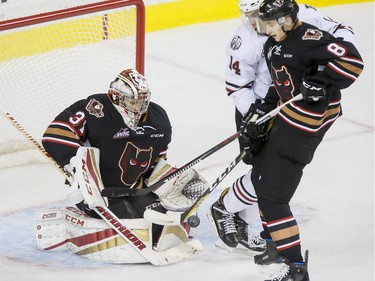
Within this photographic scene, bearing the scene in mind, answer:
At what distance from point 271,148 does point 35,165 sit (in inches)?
60.6

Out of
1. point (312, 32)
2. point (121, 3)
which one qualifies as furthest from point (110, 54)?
point (312, 32)

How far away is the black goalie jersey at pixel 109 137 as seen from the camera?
4.00m

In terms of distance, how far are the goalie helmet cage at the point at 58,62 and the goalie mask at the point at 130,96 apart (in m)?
0.82

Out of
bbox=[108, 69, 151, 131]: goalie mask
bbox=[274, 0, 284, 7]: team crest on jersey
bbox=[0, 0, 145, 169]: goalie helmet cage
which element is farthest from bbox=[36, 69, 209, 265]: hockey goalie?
bbox=[0, 0, 145, 169]: goalie helmet cage

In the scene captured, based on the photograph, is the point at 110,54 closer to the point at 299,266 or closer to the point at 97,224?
the point at 97,224

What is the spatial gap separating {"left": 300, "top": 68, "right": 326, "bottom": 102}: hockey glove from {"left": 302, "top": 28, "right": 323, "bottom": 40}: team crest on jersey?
13cm

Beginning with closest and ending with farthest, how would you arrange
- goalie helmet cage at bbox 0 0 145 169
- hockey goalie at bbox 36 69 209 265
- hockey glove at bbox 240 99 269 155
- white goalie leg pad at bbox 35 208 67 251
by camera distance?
hockey glove at bbox 240 99 269 155
hockey goalie at bbox 36 69 209 265
white goalie leg pad at bbox 35 208 67 251
goalie helmet cage at bbox 0 0 145 169

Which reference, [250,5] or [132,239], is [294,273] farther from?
[250,5]

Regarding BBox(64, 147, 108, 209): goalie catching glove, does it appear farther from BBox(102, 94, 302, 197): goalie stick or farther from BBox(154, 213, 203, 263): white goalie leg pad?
BBox(154, 213, 203, 263): white goalie leg pad

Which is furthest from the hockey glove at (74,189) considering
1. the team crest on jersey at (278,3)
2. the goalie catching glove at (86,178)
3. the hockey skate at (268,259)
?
the team crest on jersey at (278,3)

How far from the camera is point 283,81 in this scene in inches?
149

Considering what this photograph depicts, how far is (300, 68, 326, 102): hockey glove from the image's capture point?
3623mm

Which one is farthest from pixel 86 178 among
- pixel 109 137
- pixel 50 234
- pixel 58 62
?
pixel 58 62

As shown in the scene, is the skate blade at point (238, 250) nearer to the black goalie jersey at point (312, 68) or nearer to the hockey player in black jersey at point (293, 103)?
the hockey player in black jersey at point (293, 103)
